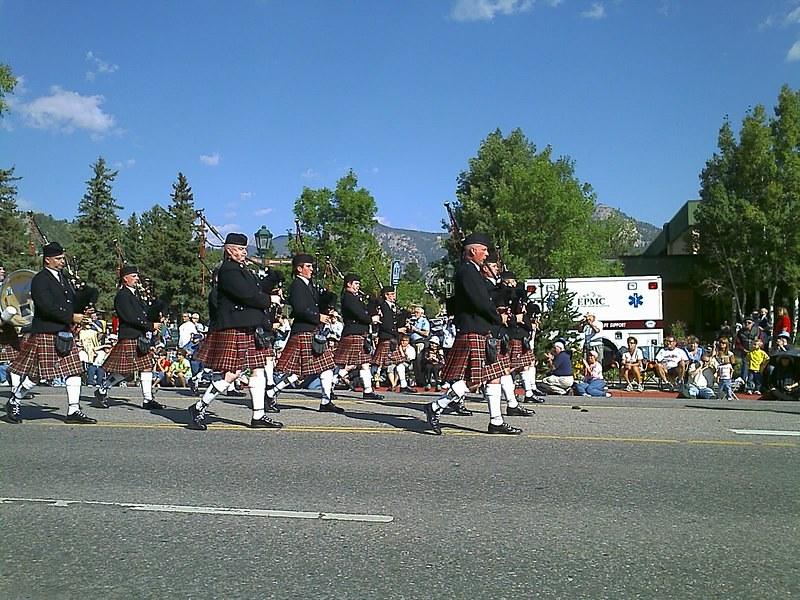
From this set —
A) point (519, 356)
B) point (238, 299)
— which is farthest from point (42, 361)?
point (519, 356)

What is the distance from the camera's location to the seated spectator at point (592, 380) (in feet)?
48.7

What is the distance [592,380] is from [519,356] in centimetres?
450

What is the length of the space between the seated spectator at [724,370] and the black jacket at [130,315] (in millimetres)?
10000

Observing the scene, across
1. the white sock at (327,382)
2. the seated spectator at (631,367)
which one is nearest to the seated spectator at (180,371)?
the white sock at (327,382)

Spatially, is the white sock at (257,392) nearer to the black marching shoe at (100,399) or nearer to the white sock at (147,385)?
the white sock at (147,385)

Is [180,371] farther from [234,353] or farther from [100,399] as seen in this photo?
[234,353]

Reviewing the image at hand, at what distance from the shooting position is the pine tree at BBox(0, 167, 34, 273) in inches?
1860

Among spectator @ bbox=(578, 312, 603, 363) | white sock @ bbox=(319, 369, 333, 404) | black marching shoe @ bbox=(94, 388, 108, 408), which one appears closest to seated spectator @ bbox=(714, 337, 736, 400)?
spectator @ bbox=(578, 312, 603, 363)

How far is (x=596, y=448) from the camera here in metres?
7.53

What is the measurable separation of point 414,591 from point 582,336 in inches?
618

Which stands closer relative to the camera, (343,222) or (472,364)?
(472,364)

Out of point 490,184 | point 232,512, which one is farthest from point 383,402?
point 490,184

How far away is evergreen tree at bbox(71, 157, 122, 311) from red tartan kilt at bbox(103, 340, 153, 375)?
40.9 metres

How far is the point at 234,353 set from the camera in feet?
28.3
